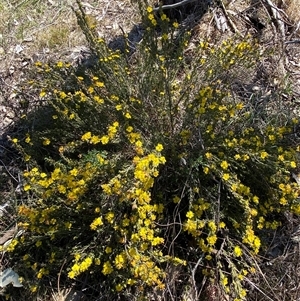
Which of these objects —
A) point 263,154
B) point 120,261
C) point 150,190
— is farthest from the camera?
point 150,190

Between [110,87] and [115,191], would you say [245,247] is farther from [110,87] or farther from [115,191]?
[110,87]

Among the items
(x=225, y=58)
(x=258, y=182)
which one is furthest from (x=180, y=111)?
(x=258, y=182)

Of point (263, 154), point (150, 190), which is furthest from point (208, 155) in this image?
point (150, 190)

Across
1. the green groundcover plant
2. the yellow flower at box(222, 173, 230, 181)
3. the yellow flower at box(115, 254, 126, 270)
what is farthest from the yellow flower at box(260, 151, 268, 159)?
the yellow flower at box(115, 254, 126, 270)

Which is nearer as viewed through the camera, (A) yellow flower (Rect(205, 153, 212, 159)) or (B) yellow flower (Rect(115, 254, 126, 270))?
(B) yellow flower (Rect(115, 254, 126, 270))

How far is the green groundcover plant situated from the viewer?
248 centimetres

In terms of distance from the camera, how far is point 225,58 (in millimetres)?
3180

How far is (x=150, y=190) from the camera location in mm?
2734

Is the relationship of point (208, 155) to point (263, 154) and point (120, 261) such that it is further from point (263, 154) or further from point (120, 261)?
point (120, 261)

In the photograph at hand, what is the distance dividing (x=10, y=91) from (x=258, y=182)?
7.77 feet

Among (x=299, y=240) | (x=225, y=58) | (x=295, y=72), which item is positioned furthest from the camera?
(x=295, y=72)

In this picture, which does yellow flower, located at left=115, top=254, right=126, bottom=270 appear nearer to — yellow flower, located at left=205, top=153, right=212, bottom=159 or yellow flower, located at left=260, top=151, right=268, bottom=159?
yellow flower, located at left=205, top=153, right=212, bottom=159

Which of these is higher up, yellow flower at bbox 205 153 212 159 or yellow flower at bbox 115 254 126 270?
yellow flower at bbox 205 153 212 159

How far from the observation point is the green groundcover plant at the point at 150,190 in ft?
8.14
